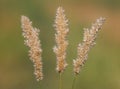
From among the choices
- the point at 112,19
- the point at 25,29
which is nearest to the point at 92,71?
the point at 112,19

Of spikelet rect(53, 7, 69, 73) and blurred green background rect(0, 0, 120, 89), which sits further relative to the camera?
blurred green background rect(0, 0, 120, 89)

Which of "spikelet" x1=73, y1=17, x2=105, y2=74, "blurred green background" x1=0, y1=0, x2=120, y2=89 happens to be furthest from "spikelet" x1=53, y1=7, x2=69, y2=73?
"blurred green background" x1=0, y1=0, x2=120, y2=89

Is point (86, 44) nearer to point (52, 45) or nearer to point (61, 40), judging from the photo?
point (61, 40)

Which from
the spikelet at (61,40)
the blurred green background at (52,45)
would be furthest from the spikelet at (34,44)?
A: the blurred green background at (52,45)

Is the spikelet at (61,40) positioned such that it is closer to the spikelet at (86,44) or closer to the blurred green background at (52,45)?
the spikelet at (86,44)

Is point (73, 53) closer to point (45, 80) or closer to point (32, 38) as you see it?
point (45, 80)

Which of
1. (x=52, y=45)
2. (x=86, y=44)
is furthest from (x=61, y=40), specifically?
(x=52, y=45)

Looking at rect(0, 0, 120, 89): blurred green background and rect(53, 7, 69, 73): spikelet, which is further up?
rect(0, 0, 120, 89): blurred green background

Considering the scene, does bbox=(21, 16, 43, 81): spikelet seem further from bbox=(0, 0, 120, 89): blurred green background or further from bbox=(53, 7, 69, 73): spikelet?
bbox=(0, 0, 120, 89): blurred green background
